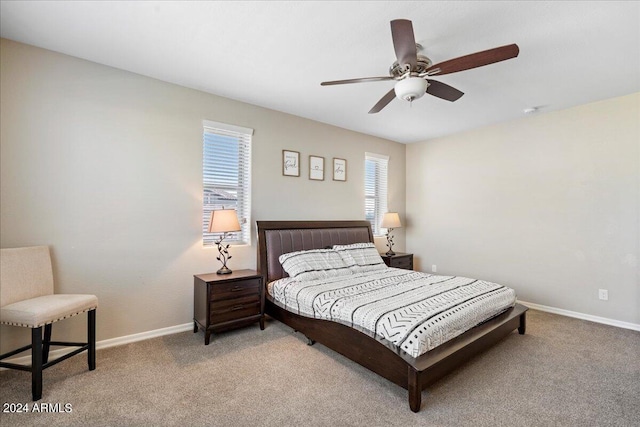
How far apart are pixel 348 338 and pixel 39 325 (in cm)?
220

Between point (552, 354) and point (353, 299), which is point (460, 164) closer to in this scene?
point (552, 354)

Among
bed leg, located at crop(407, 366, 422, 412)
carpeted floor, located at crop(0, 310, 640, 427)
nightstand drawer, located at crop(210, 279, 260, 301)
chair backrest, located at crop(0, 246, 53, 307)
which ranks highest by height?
chair backrest, located at crop(0, 246, 53, 307)

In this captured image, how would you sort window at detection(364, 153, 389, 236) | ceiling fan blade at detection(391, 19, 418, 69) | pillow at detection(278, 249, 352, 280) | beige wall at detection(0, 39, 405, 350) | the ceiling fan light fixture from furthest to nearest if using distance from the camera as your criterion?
window at detection(364, 153, 389, 236) → pillow at detection(278, 249, 352, 280) → beige wall at detection(0, 39, 405, 350) → the ceiling fan light fixture → ceiling fan blade at detection(391, 19, 418, 69)

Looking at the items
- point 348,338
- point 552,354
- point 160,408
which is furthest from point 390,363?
point 552,354

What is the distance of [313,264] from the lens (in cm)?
357

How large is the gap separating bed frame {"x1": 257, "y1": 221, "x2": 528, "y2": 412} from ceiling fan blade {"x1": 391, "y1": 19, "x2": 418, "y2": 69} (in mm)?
2056

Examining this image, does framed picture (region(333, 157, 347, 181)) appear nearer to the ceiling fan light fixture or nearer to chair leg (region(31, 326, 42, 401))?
the ceiling fan light fixture

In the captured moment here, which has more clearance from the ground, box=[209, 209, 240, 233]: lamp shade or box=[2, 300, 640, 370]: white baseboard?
box=[209, 209, 240, 233]: lamp shade

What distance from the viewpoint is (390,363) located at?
7.02ft

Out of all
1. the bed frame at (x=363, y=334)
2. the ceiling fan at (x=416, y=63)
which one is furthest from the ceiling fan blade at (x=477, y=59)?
the bed frame at (x=363, y=334)

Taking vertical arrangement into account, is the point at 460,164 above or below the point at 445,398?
above

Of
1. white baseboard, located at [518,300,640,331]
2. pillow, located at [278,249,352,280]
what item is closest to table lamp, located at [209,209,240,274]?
pillow, located at [278,249,352,280]

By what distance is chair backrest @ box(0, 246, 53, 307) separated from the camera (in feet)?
7.45

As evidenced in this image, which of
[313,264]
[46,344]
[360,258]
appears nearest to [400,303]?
[313,264]
